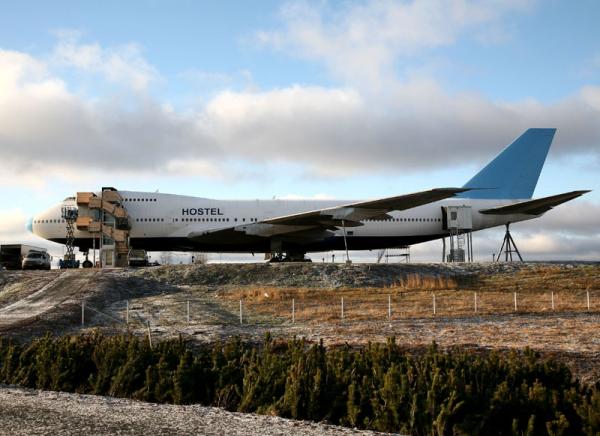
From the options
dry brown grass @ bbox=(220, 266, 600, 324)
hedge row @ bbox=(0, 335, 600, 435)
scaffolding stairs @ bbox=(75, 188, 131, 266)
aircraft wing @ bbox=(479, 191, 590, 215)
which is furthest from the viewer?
scaffolding stairs @ bbox=(75, 188, 131, 266)

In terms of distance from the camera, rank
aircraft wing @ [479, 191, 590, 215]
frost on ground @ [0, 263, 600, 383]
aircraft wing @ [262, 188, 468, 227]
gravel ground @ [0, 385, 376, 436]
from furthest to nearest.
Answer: aircraft wing @ [479, 191, 590, 215], aircraft wing @ [262, 188, 468, 227], frost on ground @ [0, 263, 600, 383], gravel ground @ [0, 385, 376, 436]

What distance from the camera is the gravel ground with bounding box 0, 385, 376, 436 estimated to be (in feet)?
27.4

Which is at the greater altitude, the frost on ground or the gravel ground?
the frost on ground

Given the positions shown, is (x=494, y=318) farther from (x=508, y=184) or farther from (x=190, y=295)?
(x=508, y=184)

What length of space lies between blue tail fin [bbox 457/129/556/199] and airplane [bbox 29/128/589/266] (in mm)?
793

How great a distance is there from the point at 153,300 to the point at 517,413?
66.0ft

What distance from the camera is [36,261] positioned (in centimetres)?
4534

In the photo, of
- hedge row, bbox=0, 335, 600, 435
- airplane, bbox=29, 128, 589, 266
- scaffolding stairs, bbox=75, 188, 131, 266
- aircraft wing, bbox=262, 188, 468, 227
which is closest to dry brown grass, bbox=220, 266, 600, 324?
aircraft wing, bbox=262, 188, 468, 227

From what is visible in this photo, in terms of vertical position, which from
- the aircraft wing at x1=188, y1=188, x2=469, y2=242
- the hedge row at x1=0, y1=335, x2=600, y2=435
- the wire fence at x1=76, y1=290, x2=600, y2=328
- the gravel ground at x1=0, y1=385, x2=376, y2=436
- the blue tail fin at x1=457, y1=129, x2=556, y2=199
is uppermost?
the blue tail fin at x1=457, y1=129, x2=556, y2=199

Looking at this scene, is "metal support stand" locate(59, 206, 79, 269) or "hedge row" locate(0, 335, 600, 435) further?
"metal support stand" locate(59, 206, 79, 269)

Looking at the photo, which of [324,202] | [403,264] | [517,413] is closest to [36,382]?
[517,413]

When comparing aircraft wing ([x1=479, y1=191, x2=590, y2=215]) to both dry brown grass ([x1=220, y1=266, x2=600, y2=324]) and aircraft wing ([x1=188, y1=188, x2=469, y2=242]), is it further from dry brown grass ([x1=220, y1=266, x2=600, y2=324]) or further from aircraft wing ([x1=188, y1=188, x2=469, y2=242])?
aircraft wing ([x1=188, y1=188, x2=469, y2=242])

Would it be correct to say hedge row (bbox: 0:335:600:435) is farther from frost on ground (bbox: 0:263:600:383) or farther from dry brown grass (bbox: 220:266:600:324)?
dry brown grass (bbox: 220:266:600:324)

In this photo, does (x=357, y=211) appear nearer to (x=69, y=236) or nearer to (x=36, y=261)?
(x=69, y=236)
